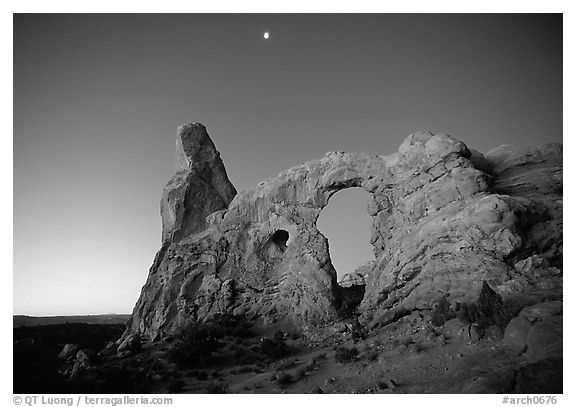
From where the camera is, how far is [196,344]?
1773 cm

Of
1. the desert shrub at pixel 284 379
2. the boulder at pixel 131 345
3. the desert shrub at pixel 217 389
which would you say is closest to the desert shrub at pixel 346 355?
the desert shrub at pixel 284 379

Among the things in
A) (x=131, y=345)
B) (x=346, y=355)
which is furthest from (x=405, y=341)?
(x=131, y=345)

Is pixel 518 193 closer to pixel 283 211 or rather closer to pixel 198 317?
pixel 283 211

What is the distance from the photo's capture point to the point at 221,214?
24312 millimetres

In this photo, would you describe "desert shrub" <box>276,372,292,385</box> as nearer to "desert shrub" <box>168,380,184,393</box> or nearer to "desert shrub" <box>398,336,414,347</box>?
"desert shrub" <box>168,380,184,393</box>

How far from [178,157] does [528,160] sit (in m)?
20.1

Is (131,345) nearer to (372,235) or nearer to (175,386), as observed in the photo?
(175,386)

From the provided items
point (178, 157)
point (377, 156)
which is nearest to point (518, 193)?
point (377, 156)

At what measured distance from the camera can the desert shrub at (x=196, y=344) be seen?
17.0 m

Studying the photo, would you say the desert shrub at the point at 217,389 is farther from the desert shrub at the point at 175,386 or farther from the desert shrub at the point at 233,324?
the desert shrub at the point at 233,324

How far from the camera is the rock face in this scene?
15.7m

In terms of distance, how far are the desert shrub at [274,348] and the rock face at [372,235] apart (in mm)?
2206
